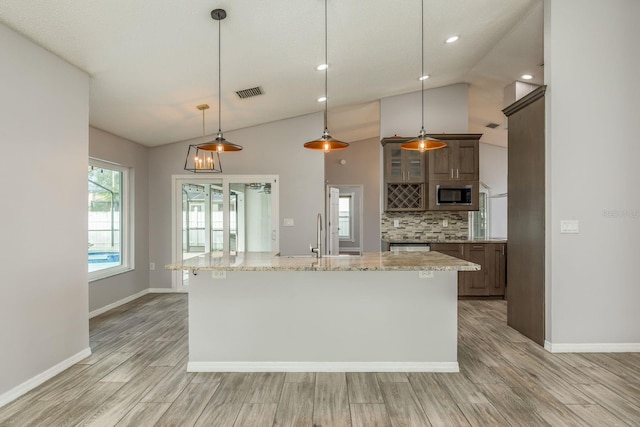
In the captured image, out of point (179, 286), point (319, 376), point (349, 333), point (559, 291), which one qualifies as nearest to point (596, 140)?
point (559, 291)

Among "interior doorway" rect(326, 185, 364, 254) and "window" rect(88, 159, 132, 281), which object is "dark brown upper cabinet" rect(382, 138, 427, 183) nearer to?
"interior doorway" rect(326, 185, 364, 254)

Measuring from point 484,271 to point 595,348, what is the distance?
2086mm

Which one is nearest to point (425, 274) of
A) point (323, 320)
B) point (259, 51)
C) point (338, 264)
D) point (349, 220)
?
point (338, 264)

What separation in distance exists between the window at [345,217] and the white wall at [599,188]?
6.76 meters

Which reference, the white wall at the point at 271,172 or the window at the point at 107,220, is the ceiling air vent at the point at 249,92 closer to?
the white wall at the point at 271,172

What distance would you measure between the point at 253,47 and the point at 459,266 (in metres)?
2.63

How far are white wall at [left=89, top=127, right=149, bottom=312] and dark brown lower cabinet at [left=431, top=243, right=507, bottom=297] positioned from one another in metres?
4.49

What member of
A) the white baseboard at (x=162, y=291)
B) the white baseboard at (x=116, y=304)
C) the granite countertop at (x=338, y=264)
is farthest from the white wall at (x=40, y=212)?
the white baseboard at (x=162, y=291)

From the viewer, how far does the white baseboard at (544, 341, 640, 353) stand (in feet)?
10.5

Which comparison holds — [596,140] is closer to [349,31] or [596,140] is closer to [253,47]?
[349,31]

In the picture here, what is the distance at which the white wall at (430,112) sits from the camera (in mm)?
5738

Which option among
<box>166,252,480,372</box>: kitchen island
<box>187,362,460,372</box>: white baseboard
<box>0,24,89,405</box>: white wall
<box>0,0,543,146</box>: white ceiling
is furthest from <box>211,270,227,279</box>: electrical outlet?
<box>0,0,543,146</box>: white ceiling

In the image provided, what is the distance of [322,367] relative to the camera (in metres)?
2.87

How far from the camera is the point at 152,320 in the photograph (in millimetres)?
4266
